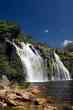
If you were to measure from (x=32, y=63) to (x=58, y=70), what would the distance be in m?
5.81

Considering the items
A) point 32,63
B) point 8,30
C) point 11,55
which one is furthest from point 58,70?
point 8,30

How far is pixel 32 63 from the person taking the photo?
33469 mm

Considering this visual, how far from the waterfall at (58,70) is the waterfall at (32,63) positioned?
1892 millimetres

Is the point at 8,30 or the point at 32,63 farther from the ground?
the point at 8,30

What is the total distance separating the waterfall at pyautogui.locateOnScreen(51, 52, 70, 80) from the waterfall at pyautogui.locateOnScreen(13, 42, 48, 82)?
189 cm

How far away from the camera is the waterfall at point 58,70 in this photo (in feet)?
121

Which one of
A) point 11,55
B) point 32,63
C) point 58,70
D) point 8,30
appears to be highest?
point 8,30

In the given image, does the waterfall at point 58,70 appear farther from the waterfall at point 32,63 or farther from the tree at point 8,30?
the tree at point 8,30

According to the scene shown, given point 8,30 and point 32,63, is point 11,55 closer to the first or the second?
point 8,30

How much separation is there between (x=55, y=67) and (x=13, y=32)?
7663 mm

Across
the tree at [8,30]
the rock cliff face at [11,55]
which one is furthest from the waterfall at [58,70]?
the tree at [8,30]

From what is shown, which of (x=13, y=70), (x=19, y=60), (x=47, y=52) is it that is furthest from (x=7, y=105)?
(x=47, y=52)

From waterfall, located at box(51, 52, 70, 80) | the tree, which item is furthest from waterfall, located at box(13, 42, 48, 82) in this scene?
waterfall, located at box(51, 52, 70, 80)

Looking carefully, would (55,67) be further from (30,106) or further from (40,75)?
(30,106)
